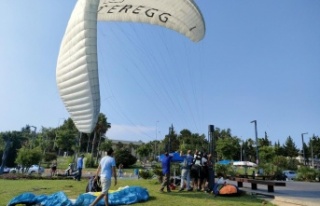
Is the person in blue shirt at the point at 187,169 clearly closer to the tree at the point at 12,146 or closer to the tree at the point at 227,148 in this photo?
the tree at the point at 12,146

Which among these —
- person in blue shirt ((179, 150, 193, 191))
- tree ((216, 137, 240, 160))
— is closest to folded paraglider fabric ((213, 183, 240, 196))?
person in blue shirt ((179, 150, 193, 191))

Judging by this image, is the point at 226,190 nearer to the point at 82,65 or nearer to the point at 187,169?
the point at 187,169

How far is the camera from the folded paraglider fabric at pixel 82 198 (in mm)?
7800

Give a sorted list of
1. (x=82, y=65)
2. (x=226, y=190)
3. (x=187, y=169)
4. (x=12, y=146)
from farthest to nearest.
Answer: (x=12, y=146)
(x=187, y=169)
(x=226, y=190)
(x=82, y=65)

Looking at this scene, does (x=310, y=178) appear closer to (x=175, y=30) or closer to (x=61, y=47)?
(x=175, y=30)

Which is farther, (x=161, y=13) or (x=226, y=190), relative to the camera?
(x=161, y=13)

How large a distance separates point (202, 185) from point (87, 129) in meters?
5.40

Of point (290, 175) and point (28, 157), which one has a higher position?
point (28, 157)

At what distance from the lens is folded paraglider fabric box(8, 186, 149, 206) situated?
7.80 m

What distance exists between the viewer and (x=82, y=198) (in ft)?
26.2

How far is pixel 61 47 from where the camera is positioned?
35.3ft

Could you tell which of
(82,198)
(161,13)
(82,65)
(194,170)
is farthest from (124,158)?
(82,198)

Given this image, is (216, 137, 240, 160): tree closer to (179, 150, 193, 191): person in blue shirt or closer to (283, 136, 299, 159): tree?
(283, 136, 299, 159): tree

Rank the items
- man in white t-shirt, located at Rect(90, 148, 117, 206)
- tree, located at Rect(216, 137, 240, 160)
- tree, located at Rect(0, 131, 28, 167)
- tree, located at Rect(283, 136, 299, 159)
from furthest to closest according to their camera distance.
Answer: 1. tree, located at Rect(283, 136, 299, 159)
2. tree, located at Rect(0, 131, 28, 167)
3. tree, located at Rect(216, 137, 240, 160)
4. man in white t-shirt, located at Rect(90, 148, 117, 206)
